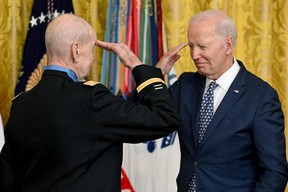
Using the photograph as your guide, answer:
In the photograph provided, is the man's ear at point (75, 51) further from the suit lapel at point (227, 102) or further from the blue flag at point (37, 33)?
the blue flag at point (37, 33)

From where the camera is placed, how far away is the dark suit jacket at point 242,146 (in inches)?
85.3

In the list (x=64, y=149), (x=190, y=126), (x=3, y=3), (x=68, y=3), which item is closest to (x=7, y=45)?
(x=3, y=3)

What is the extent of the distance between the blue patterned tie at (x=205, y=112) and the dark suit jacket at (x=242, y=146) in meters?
0.02

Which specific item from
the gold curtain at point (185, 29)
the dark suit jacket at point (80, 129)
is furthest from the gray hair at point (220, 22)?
the gold curtain at point (185, 29)

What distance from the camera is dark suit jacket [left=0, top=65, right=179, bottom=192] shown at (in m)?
1.80

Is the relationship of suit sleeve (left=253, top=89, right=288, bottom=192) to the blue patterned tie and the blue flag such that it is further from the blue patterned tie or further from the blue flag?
the blue flag

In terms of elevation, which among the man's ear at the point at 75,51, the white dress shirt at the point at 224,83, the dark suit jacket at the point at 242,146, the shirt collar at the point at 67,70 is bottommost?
the dark suit jacket at the point at 242,146

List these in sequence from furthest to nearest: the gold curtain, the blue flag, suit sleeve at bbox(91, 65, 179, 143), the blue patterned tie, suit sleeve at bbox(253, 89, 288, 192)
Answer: the gold curtain
the blue flag
the blue patterned tie
suit sleeve at bbox(253, 89, 288, 192)
suit sleeve at bbox(91, 65, 179, 143)

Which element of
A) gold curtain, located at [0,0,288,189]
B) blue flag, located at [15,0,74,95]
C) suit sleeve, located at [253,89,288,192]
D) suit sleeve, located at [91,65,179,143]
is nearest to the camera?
suit sleeve, located at [91,65,179,143]

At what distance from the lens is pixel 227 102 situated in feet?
7.37

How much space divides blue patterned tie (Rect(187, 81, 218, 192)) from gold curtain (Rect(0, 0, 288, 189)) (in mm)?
1434

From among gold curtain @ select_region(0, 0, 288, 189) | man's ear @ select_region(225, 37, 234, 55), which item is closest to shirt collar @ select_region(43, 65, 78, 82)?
Answer: man's ear @ select_region(225, 37, 234, 55)

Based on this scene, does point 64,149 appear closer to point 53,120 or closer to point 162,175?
point 53,120

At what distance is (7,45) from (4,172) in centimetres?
198
